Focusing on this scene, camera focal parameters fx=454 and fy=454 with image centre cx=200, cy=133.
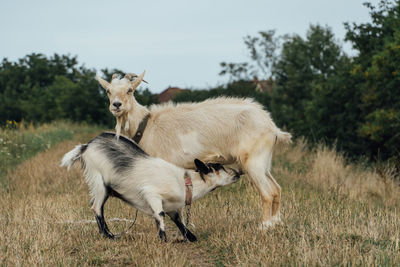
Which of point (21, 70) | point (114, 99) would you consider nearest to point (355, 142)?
point (114, 99)

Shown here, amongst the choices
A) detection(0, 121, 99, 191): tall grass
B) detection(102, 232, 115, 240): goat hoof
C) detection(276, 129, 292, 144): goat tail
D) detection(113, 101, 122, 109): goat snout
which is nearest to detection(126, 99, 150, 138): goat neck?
detection(113, 101, 122, 109): goat snout

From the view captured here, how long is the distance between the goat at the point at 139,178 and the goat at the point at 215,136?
40 centimetres

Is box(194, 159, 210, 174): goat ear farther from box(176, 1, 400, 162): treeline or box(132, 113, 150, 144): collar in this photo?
box(176, 1, 400, 162): treeline

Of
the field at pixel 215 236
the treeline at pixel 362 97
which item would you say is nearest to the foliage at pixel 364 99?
the treeline at pixel 362 97

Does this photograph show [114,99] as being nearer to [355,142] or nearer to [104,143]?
[104,143]

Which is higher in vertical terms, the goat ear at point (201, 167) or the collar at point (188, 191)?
the goat ear at point (201, 167)

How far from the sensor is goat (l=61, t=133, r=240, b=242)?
5.14 meters

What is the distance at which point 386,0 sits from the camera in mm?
19141

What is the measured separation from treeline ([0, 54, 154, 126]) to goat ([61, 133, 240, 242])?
1435 centimetres

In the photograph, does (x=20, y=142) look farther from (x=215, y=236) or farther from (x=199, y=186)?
(x=215, y=236)

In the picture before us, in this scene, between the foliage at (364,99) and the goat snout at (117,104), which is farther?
the foliage at (364,99)

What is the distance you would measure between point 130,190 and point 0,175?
743 cm

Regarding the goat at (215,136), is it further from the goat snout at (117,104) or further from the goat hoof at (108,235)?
the goat hoof at (108,235)

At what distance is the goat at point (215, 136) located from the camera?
19.3 feet
